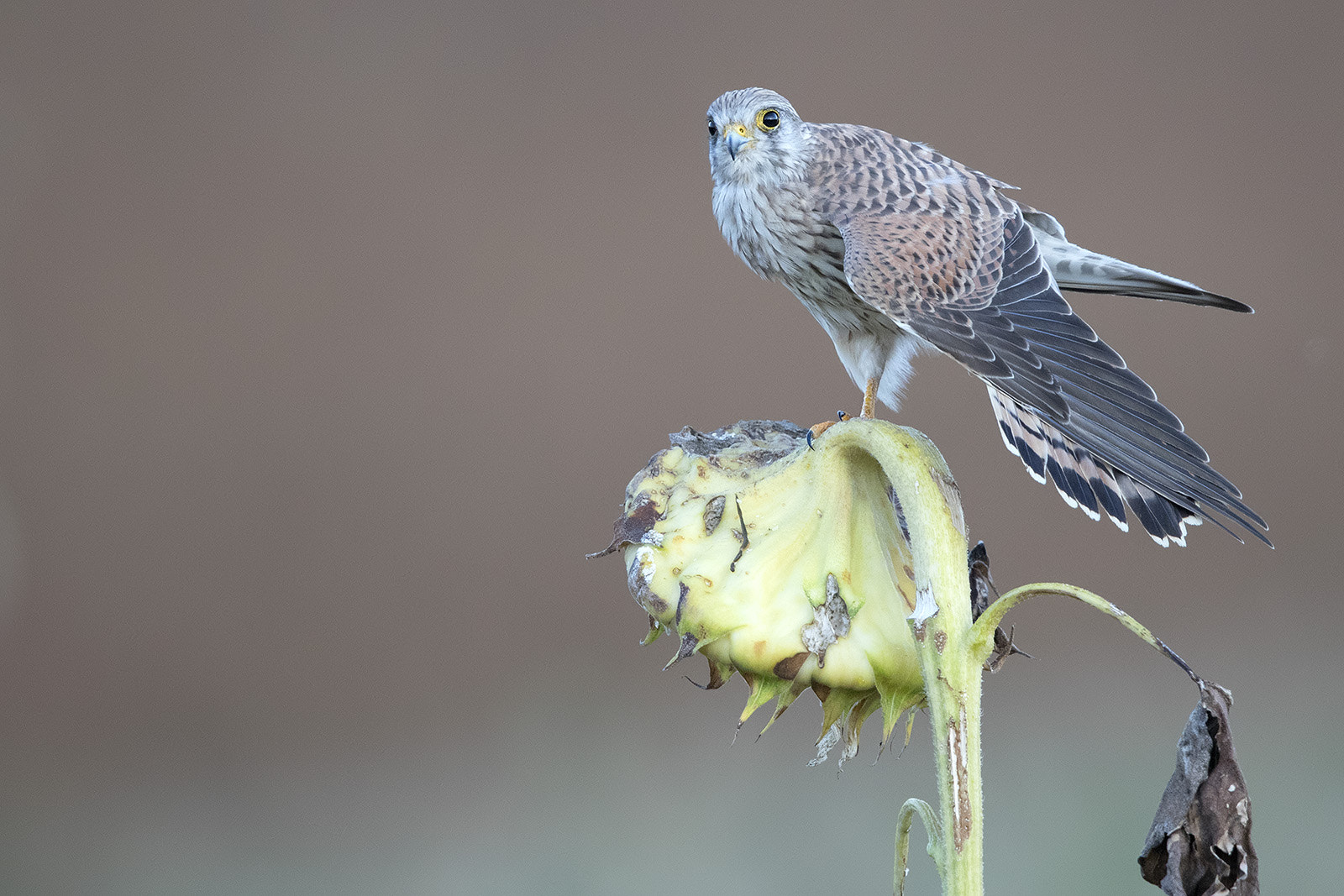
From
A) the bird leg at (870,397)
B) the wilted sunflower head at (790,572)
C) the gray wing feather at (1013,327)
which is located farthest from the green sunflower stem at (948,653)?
the bird leg at (870,397)

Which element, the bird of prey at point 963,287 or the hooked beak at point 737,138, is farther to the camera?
the hooked beak at point 737,138

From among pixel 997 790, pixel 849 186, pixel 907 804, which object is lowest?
pixel 997 790

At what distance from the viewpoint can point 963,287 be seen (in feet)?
4.01

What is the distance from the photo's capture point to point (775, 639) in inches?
29.8

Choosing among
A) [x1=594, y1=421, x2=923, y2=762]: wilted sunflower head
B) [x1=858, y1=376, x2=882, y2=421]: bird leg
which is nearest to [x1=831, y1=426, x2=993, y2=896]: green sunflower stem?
[x1=594, y1=421, x2=923, y2=762]: wilted sunflower head

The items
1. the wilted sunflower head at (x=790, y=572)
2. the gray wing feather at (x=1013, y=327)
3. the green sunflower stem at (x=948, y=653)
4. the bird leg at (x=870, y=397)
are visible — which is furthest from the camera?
the bird leg at (x=870, y=397)

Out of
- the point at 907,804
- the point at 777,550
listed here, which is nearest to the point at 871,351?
the point at 777,550

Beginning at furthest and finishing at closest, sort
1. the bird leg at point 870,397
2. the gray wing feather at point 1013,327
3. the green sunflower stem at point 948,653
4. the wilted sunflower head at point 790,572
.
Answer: the bird leg at point 870,397
the gray wing feather at point 1013,327
the wilted sunflower head at point 790,572
the green sunflower stem at point 948,653

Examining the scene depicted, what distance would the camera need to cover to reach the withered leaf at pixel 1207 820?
0.65 metres

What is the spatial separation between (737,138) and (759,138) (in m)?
0.03

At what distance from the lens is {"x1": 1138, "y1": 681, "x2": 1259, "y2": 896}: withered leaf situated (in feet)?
2.14

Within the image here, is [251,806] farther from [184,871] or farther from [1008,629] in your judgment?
[1008,629]

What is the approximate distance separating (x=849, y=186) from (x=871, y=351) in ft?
0.76

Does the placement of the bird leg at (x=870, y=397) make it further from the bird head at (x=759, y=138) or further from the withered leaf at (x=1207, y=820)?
the withered leaf at (x=1207, y=820)
